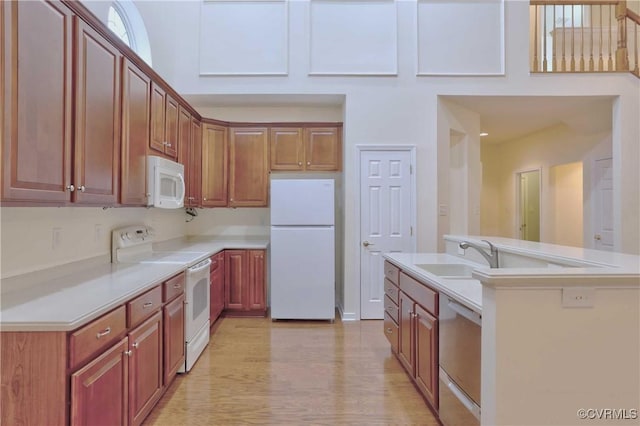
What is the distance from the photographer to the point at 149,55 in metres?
3.54

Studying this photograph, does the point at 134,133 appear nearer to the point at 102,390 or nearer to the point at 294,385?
the point at 102,390

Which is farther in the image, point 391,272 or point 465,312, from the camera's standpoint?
point 391,272

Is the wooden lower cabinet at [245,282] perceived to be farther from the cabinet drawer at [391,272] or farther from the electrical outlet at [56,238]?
the electrical outlet at [56,238]

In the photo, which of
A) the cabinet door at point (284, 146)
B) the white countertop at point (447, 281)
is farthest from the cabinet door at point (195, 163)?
the white countertop at point (447, 281)

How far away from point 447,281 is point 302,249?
2.09 meters

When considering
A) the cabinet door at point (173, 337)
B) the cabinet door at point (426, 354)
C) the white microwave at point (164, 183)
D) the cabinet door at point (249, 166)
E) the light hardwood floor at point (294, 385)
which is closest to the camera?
the cabinet door at point (426, 354)

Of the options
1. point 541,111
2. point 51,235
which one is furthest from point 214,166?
point 541,111

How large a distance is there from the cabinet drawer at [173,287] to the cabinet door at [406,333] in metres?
1.71

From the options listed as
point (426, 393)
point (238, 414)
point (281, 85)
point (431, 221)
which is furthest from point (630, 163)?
point (238, 414)

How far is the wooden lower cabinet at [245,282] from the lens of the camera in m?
3.81

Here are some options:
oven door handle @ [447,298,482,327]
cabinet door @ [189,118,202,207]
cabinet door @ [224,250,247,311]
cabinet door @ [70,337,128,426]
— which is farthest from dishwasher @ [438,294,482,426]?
cabinet door @ [189,118,202,207]

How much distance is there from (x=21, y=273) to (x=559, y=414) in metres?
2.59

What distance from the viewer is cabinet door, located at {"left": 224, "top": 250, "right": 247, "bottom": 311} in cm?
381

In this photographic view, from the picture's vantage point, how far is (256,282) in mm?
3828
